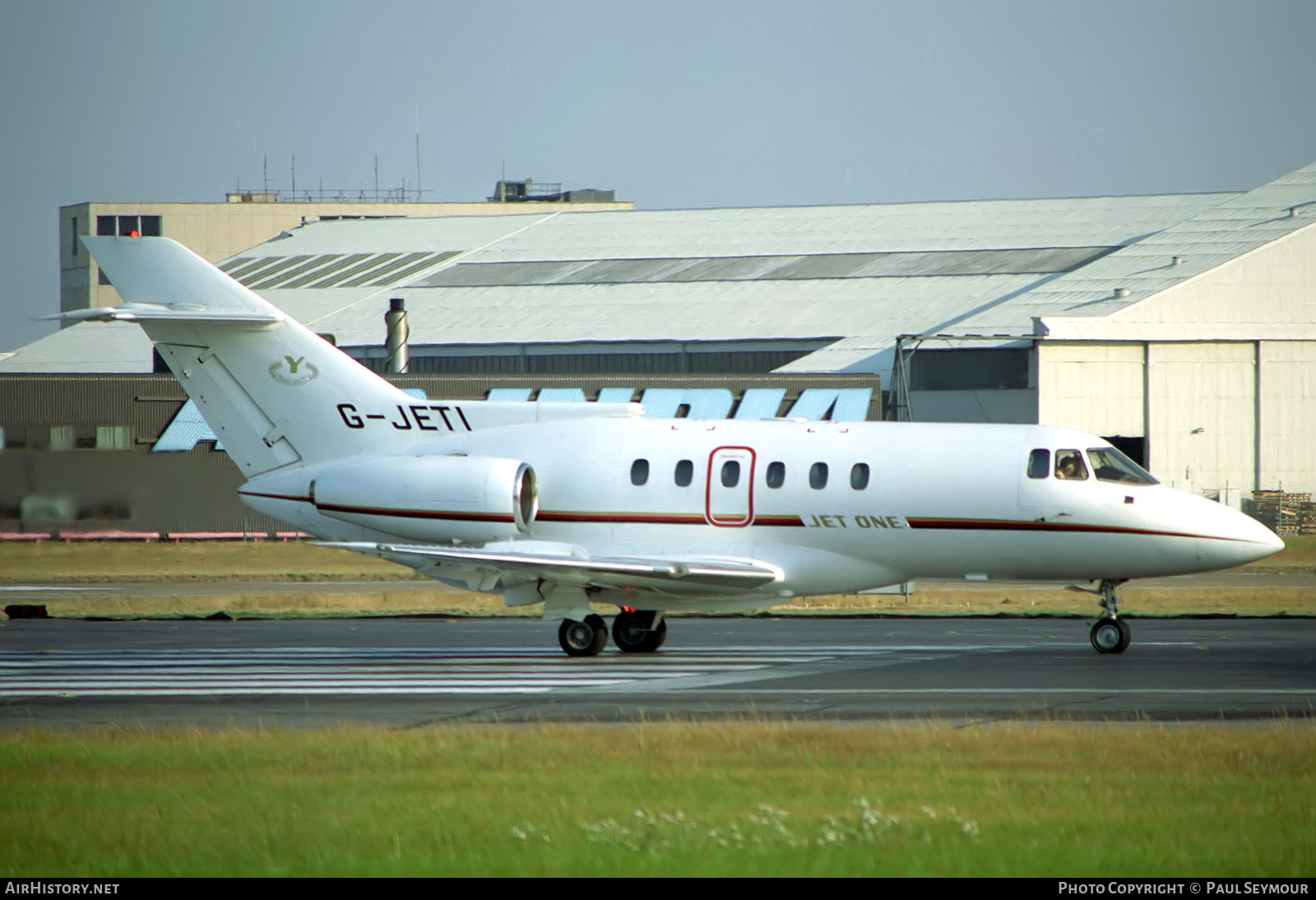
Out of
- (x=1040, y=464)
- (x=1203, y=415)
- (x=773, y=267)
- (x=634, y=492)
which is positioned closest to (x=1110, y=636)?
(x=1040, y=464)

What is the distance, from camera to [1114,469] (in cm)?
2183

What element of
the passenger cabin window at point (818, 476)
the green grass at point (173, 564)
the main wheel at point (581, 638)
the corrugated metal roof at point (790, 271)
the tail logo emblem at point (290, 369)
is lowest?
the green grass at point (173, 564)

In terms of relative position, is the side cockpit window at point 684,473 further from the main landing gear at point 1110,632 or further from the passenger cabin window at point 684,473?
the main landing gear at point 1110,632

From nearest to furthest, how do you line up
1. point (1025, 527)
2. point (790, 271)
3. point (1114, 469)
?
1. point (1025, 527)
2. point (1114, 469)
3. point (790, 271)

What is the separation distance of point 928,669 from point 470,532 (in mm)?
6814

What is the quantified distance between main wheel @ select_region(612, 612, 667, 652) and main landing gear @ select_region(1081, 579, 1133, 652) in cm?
601

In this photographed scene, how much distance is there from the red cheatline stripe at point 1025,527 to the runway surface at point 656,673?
64.3 inches

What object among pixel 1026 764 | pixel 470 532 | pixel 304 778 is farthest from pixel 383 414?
pixel 1026 764

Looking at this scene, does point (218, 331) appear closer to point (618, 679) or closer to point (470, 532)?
point (470, 532)

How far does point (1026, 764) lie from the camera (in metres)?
12.3

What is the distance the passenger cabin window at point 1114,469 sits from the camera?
854 inches

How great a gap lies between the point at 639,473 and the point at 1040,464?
217 inches

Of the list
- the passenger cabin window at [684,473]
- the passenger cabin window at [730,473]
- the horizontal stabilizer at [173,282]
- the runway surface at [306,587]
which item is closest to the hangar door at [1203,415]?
the runway surface at [306,587]

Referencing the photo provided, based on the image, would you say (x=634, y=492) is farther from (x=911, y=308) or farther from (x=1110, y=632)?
(x=911, y=308)
